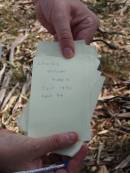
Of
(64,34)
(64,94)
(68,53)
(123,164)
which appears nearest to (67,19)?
(64,34)

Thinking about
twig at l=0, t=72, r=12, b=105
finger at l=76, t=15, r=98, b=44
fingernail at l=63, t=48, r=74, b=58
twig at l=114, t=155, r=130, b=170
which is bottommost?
twig at l=114, t=155, r=130, b=170

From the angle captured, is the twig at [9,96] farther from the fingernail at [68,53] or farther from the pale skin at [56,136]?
the fingernail at [68,53]

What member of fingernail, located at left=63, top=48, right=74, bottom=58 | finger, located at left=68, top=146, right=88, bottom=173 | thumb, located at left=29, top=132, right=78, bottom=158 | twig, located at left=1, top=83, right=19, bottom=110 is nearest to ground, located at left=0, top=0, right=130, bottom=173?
twig, located at left=1, top=83, right=19, bottom=110

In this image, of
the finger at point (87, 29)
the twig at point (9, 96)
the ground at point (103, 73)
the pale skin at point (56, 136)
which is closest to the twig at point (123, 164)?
the ground at point (103, 73)

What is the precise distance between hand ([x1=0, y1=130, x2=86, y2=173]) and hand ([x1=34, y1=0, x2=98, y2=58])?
13.0 inches

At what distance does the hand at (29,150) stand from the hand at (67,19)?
0.33 m

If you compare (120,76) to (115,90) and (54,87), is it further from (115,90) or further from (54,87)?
(54,87)

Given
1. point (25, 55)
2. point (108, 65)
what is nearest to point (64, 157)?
point (108, 65)

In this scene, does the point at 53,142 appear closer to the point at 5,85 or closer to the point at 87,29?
the point at 87,29

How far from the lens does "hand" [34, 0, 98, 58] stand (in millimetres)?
1755

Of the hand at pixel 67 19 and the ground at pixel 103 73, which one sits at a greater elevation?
the hand at pixel 67 19

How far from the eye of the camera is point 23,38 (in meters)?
2.70

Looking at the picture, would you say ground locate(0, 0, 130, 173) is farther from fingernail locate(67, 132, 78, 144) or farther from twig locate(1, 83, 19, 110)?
fingernail locate(67, 132, 78, 144)

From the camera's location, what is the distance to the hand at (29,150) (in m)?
1.60
